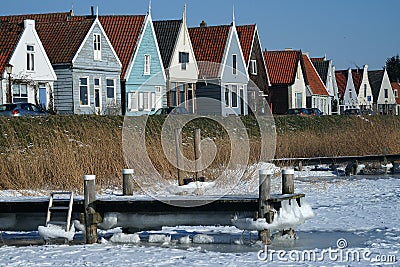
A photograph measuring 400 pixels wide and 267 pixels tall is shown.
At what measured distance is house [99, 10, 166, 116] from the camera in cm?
5131

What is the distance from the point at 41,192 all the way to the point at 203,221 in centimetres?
826

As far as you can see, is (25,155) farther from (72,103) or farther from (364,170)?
(72,103)

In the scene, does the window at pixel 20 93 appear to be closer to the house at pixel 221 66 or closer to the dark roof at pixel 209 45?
the house at pixel 221 66

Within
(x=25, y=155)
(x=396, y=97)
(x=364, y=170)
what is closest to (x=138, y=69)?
(x=364, y=170)

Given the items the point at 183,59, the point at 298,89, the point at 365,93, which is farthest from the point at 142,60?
the point at 365,93

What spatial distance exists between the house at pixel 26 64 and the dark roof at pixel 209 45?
16010 mm

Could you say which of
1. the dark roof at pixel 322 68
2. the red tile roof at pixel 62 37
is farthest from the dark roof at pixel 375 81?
the red tile roof at pixel 62 37

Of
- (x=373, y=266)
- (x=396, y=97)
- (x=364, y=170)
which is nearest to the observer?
(x=373, y=266)

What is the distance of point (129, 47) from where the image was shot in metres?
52.3

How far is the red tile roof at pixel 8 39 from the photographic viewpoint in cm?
4316

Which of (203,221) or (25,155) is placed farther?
(25,155)

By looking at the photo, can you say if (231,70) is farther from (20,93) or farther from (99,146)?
(99,146)

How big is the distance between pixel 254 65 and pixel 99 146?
1559 inches

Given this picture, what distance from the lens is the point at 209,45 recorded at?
59.9m
